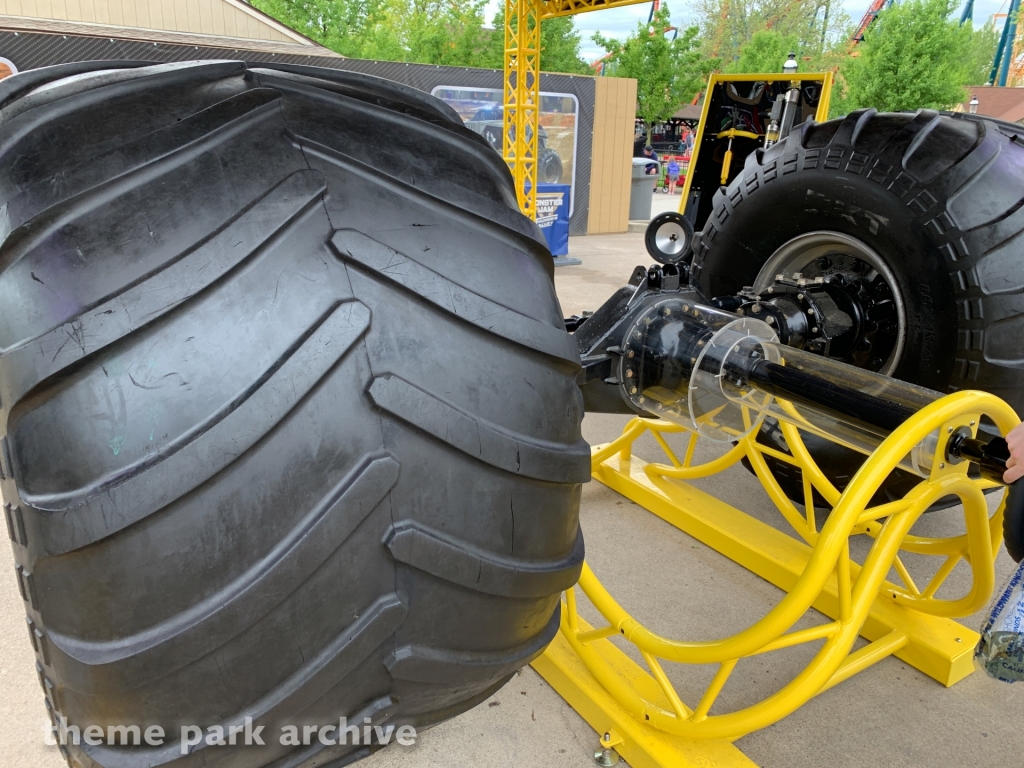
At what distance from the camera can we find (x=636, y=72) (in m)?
30.0

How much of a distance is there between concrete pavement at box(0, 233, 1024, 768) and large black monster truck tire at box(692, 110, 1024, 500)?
2.14 feet

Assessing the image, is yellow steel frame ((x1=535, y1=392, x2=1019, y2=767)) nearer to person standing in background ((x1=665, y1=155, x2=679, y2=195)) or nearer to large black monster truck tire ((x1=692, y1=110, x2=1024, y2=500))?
large black monster truck tire ((x1=692, y1=110, x2=1024, y2=500))

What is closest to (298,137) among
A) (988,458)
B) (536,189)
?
(988,458)

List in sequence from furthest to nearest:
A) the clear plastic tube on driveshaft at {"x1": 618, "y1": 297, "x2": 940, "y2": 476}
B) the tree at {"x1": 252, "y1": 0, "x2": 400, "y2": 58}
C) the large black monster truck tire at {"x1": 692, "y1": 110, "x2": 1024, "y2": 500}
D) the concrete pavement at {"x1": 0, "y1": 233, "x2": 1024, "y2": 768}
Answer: the tree at {"x1": 252, "y1": 0, "x2": 400, "y2": 58}, the large black monster truck tire at {"x1": 692, "y1": 110, "x2": 1024, "y2": 500}, the concrete pavement at {"x1": 0, "y1": 233, "x2": 1024, "y2": 768}, the clear plastic tube on driveshaft at {"x1": 618, "y1": 297, "x2": 940, "y2": 476}

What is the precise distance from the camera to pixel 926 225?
7.75 feet

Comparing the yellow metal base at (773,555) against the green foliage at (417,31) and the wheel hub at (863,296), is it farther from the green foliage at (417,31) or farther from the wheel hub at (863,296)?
the green foliage at (417,31)

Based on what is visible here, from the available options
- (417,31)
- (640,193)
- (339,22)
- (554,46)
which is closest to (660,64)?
(554,46)

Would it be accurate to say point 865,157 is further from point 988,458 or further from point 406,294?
point 406,294

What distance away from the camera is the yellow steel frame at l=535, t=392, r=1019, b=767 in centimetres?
150

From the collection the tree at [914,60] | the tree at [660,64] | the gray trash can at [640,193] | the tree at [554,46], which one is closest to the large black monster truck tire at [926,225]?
the gray trash can at [640,193]

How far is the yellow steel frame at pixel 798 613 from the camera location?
58.9 inches

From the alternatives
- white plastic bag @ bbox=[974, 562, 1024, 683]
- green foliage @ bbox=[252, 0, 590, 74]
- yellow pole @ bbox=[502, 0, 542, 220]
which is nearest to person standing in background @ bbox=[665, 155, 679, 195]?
green foliage @ bbox=[252, 0, 590, 74]

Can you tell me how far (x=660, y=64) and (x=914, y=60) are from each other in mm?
9236

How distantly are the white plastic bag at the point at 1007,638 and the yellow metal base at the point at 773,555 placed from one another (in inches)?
33.3
